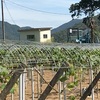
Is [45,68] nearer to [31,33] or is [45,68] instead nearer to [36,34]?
[31,33]

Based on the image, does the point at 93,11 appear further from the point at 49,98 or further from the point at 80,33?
the point at 49,98

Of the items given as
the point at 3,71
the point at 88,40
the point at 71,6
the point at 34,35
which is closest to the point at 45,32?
the point at 34,35

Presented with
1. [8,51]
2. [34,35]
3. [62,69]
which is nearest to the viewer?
[62,69]

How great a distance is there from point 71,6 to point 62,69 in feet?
105

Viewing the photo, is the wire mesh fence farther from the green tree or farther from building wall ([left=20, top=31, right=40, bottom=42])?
building wall ([left=20, top=31, right=40, bottom=42])

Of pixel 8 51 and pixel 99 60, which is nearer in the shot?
pixel 99 60

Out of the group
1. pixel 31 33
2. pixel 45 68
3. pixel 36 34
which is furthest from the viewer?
pixel 36 34

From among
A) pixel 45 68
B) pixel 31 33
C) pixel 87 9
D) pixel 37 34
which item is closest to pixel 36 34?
pixel 37 34

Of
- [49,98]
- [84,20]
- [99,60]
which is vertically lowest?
[49,98]

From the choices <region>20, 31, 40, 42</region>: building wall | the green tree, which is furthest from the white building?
the green tree

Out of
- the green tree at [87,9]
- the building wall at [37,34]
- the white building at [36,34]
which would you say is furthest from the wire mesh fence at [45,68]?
the white building at [36,34]

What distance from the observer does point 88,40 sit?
40531 millimetres

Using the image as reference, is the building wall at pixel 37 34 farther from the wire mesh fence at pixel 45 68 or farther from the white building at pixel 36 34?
the wire mesh fence at pixel 45 68

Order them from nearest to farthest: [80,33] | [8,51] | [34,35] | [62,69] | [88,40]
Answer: [62,69] → [8,51] → [88,40] → [80,33] → [34,35]
